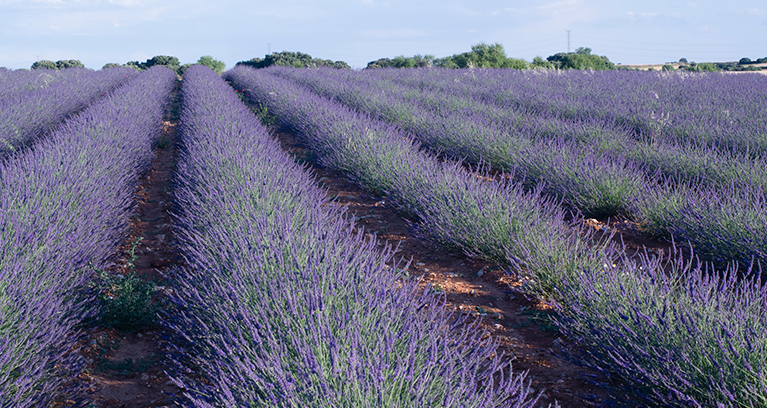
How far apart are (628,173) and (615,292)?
9.16ft

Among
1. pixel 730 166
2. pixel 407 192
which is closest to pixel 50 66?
pixel 407 192

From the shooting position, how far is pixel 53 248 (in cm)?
247

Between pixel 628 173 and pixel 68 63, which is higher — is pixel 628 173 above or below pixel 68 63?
below

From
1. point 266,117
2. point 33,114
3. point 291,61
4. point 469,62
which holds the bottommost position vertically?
point 266,117

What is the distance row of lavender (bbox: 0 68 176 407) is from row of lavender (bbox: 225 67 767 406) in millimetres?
2247

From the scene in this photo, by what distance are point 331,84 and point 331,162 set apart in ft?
19.9

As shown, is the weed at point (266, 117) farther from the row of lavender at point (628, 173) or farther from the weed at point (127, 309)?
the weed at point (127, 309)

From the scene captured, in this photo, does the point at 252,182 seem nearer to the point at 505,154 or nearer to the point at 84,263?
the point at 84,263

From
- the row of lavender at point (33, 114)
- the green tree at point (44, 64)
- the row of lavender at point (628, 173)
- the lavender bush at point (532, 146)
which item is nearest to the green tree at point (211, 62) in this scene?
the green tree at point (44, 64)

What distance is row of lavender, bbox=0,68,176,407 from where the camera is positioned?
1.84m

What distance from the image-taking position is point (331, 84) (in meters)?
10.9

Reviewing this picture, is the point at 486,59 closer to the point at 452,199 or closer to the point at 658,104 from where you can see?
the point at 658,104

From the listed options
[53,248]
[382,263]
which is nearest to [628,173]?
[382,263]

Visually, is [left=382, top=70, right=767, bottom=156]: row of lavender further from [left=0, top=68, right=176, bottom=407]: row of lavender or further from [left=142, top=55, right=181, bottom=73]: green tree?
[left=142, top=55, right=181, bottom=73]: green tree
